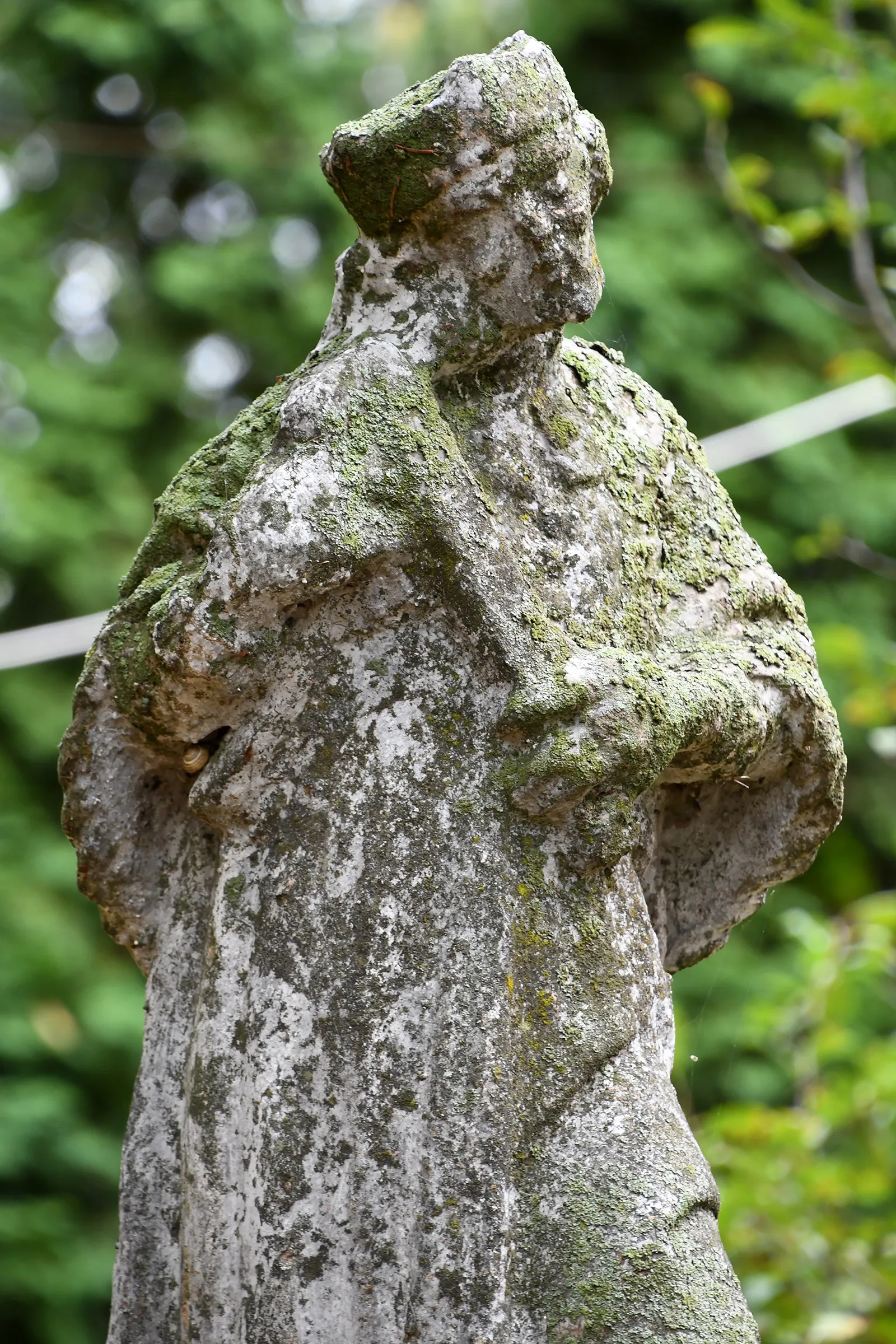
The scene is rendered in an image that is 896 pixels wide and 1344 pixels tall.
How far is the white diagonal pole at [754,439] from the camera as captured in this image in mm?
5160

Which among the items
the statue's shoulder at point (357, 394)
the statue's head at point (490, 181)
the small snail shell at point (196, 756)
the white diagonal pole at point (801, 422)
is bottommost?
the white diagonal pole at point (801, 422)

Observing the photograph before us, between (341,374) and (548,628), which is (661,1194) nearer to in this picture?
(548,628)

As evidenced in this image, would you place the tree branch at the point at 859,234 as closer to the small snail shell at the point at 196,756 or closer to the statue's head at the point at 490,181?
the statue's head at the point at 490,181

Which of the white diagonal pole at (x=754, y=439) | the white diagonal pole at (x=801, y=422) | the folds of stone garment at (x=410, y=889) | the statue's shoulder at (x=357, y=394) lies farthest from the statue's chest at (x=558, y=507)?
the white diagonal pole at (x=801, y=422)

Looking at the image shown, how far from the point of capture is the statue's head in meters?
1.94

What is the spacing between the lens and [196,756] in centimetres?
208

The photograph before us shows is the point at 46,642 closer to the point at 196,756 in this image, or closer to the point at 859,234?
the point at 859,234

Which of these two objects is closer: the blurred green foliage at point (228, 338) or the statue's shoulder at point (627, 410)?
the statue's shoulder at point (627, 410)

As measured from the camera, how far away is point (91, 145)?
7.21 metres

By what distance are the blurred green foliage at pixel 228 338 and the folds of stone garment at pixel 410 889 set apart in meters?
3.93

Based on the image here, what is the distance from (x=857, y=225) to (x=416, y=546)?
109 inches

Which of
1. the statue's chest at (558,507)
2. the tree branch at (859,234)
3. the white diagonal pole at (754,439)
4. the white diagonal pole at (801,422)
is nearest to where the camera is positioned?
the statue's chest at (558,507)

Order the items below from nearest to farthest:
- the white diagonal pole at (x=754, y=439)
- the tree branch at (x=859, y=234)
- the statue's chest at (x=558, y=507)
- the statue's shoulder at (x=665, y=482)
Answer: the statue's chest at (x=558, y=507) → the statue's shoulder at (x=665, y=482) → the tree branch at (x=859, y=234) → the white diagonal pole at (x=754, y=439)

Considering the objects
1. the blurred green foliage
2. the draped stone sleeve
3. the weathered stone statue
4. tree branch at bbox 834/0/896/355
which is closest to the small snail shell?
the weathered stone statue
